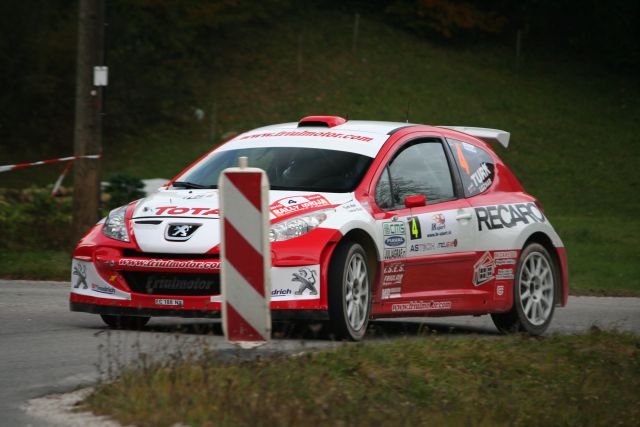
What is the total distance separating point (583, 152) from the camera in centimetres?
3500

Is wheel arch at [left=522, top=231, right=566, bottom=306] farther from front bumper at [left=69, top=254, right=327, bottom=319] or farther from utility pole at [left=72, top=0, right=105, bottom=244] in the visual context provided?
utility pole at [left=72, top=0, right=105, bottom=244]

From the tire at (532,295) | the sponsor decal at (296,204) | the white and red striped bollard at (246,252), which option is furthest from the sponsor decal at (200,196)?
the tire at (532,295)

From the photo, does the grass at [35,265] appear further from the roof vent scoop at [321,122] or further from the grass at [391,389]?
the grass at [391,389]

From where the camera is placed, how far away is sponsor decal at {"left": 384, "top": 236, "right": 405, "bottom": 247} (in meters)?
9.21

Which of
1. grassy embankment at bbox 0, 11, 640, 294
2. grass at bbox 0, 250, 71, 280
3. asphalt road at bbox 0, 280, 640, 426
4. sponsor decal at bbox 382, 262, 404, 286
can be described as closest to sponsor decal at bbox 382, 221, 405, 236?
sponsor decal at bbox 382, 262, 404, 286

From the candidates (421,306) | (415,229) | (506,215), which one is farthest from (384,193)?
(506,215)

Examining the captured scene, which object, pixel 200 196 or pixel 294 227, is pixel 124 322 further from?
pixel 294 227

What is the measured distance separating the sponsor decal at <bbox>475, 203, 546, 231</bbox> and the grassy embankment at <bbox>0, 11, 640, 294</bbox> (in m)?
15.6

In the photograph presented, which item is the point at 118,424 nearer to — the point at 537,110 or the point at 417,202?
the point at 417,202

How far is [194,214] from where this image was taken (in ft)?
28.7

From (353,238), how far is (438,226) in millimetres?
1113

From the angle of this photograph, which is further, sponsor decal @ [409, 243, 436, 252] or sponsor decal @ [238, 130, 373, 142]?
sponsor decal @ [238, 130, 373, 142]

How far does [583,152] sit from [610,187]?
308cm

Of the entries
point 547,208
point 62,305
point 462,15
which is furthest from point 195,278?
point 462,15
